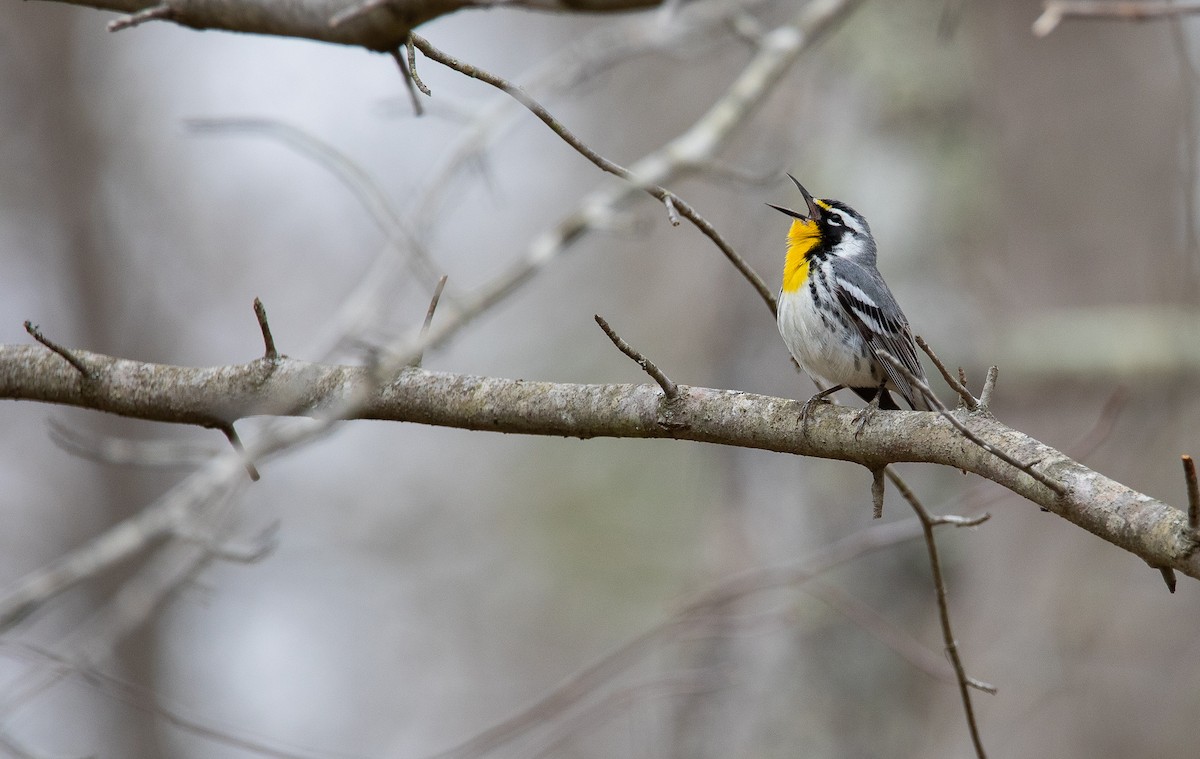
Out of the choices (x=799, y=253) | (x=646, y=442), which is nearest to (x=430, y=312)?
(x=799, y=253)

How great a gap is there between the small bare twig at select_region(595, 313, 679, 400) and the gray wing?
51.5 inches

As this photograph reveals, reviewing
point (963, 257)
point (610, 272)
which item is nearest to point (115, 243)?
point (610, 272)

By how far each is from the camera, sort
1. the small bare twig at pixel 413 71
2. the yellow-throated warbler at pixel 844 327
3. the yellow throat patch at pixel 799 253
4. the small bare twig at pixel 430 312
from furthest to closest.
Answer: the yellow throat patch at pixel 799 253 < the yellow-throated warbler at pixel 844 327 < the small bare twig at pixel 430 312 < the small bare twig at pixel 413 71

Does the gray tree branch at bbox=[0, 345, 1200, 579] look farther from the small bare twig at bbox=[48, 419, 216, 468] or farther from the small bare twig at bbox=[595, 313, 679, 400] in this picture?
the small bare twig at bbox=[48, 419, 216, 468]

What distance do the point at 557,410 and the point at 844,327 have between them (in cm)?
152

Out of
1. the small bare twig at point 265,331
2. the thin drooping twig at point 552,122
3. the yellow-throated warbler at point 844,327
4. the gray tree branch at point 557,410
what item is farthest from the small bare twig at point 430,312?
the yellow-throated warbler at point 844,327

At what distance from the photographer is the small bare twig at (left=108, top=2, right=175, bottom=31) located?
8.85 ft

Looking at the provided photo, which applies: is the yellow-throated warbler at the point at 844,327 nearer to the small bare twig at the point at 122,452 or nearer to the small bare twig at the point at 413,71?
the small bare twig at the point at 413,71

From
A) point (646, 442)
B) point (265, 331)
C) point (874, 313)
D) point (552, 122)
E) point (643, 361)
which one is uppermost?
point (552, 122)

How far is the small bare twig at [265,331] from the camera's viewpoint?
235cm

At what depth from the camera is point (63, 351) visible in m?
2.56

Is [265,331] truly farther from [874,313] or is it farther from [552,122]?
[874,313]

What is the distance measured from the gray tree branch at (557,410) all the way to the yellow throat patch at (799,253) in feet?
5.14

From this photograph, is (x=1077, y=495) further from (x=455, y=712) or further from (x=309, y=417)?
(x=455, y=712)
